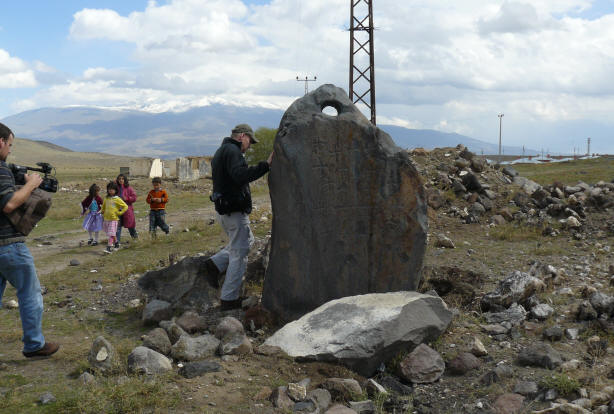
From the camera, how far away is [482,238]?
12.2 metres

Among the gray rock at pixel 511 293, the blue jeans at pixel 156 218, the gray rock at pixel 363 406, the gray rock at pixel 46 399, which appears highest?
the blue jeans at pixel 156 218

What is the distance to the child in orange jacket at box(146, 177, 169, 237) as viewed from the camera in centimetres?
1316

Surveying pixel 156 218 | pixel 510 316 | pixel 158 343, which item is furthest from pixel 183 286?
pixel 156 218

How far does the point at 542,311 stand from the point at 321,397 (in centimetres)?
339

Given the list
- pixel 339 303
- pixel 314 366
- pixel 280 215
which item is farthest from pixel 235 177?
pixel 314 366

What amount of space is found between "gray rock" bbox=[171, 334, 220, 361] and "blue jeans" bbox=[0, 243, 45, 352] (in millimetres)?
1337

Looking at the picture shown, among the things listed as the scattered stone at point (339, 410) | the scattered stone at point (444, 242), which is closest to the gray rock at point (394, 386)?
the scattered stone at point (339, 410)

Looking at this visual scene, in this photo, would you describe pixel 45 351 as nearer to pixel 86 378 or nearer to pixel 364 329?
pixel 86 378

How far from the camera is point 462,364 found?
5.41 metres

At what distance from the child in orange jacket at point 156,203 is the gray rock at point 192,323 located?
22.8 ft

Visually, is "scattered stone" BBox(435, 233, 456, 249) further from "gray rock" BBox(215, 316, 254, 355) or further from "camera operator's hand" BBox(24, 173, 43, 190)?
"camera operator's hand" BBox(24, 173, 43, 190)

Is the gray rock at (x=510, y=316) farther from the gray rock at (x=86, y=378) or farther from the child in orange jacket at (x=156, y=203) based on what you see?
the child in orange jacket at (x=156, y=203)

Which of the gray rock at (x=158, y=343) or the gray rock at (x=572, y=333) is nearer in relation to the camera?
the gray rock at (x=158, y=343)

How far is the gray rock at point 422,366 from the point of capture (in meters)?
5.25
